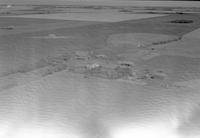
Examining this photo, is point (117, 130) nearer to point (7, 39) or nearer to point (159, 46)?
point (159, 46)

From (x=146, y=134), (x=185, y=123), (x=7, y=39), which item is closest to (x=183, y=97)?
(x=185, y=123)

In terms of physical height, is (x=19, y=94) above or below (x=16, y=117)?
above

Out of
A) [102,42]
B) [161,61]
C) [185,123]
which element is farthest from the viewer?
[102,42]

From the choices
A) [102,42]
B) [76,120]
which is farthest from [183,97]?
[102,42]

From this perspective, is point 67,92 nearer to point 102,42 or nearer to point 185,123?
point 185,123

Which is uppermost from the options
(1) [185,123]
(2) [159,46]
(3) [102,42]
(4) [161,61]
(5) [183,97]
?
(3) [102,42]

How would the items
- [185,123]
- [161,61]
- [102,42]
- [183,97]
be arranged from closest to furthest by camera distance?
[185,123] → [183,97] → [161,61] → [102,42]

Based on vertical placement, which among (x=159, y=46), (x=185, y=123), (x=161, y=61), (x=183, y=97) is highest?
A: (x=159, y=46)

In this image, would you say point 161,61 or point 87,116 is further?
point 161,61

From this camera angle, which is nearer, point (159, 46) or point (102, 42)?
point (159, 46)
